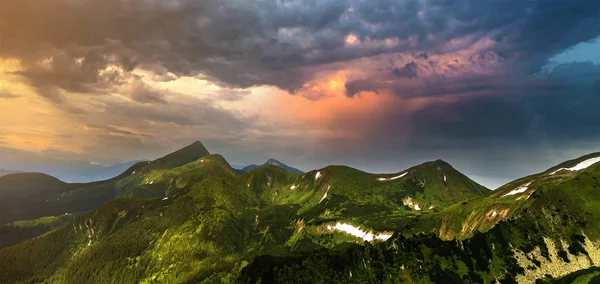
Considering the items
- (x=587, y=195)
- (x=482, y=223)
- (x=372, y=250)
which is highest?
(x=587, y=195)

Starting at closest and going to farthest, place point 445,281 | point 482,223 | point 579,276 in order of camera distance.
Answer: point 579,276, point 445,281, point 482,223

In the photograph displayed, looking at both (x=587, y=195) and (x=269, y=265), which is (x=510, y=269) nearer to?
(x=587, y=195)

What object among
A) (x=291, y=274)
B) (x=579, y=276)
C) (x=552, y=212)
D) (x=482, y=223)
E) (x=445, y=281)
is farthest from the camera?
(x=482, y=223)

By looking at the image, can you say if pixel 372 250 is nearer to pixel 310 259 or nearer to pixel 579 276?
pixel 310 259

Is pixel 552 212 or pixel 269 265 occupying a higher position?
pixel 552 212

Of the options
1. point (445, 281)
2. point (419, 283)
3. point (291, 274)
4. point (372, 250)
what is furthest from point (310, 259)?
point (445, 281)

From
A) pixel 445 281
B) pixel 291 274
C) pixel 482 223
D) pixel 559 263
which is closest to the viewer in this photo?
pixel 559 263

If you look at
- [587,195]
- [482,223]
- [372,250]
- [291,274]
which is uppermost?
[587,195]

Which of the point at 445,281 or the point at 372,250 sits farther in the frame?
the point at 372,250

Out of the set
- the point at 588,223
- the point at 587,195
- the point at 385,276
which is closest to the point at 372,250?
the point at 385,276
